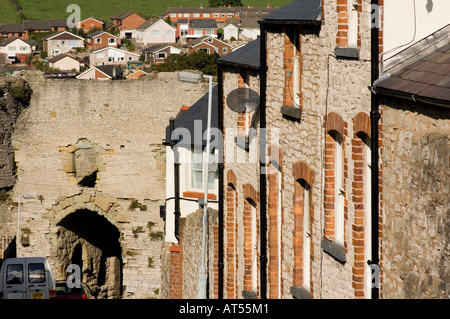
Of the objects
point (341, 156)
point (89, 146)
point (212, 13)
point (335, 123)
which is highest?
point (335, 123)

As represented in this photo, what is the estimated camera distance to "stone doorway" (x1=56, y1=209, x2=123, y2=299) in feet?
118

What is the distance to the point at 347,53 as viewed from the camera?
10.8 meters

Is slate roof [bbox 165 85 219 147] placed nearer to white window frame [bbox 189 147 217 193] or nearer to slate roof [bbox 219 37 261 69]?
white window frame [bbox 189 147 217 193]

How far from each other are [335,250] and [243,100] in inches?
207

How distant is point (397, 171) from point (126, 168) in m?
27.2

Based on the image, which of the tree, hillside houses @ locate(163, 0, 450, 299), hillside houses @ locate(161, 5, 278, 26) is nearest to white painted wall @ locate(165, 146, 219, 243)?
hillside houses @ locate(163, 0, 450, 299)

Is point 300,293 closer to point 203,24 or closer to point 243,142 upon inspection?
point 243,142

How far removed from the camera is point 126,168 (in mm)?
36125

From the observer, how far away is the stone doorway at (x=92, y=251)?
36062mm

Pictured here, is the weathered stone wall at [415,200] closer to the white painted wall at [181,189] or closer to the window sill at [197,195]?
the window sill at [197,195]

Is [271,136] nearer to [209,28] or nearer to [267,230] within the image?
[267,230]

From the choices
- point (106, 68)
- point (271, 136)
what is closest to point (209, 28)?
point (106, 68)

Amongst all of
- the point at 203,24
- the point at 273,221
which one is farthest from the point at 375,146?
the point at 203,24

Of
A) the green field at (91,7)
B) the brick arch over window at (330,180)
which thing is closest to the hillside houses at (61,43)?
the green field at (91,7)
